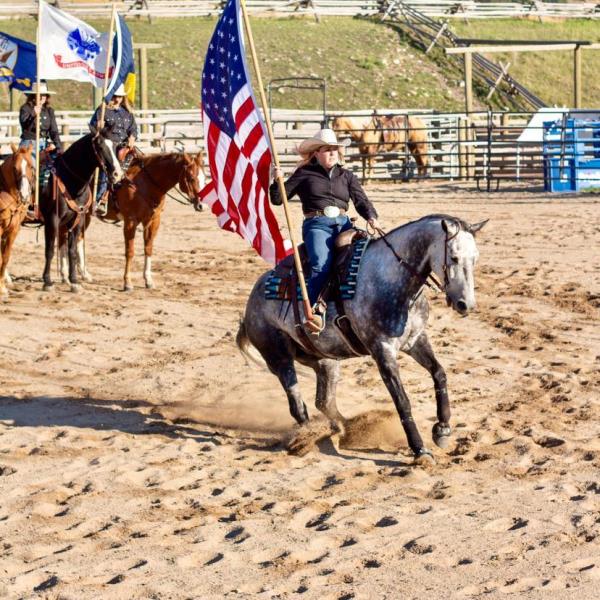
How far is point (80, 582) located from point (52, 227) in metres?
10.1

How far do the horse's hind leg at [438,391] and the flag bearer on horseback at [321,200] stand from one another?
0.68 metres

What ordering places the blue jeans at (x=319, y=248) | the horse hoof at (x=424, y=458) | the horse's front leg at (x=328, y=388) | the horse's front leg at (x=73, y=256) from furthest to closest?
the horse's front leg at (x=73, y=256) → the horse's front leg at (x=328, y=388) → the blue jeans at (x=319, y=248) → the horse hoof at (x=424, y=458)

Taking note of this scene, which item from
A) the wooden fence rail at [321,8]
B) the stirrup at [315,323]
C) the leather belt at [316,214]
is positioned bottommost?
the stirrup at [315,323]

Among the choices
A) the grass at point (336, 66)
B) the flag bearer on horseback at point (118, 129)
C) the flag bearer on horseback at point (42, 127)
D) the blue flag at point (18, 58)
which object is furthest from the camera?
the grass at point (336, 66)

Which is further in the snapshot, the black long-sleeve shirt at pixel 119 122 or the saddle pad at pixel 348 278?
the black long-sleeve shirt at pixel 119 122

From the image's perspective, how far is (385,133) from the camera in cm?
2906

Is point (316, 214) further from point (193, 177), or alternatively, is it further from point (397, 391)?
point (193, 177)

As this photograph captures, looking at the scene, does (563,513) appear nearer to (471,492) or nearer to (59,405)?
(471,492)

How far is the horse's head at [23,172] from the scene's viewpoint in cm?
1434

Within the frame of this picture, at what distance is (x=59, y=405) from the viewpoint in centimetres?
992

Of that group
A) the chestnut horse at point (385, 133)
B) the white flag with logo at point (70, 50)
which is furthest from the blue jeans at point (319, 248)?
the chestnut horse at point (385, 133)

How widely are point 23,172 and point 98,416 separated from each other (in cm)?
565

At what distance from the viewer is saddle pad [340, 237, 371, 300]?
8.17m

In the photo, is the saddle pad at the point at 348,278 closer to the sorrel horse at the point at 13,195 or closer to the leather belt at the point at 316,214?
the leather belt at the point at 316,214
